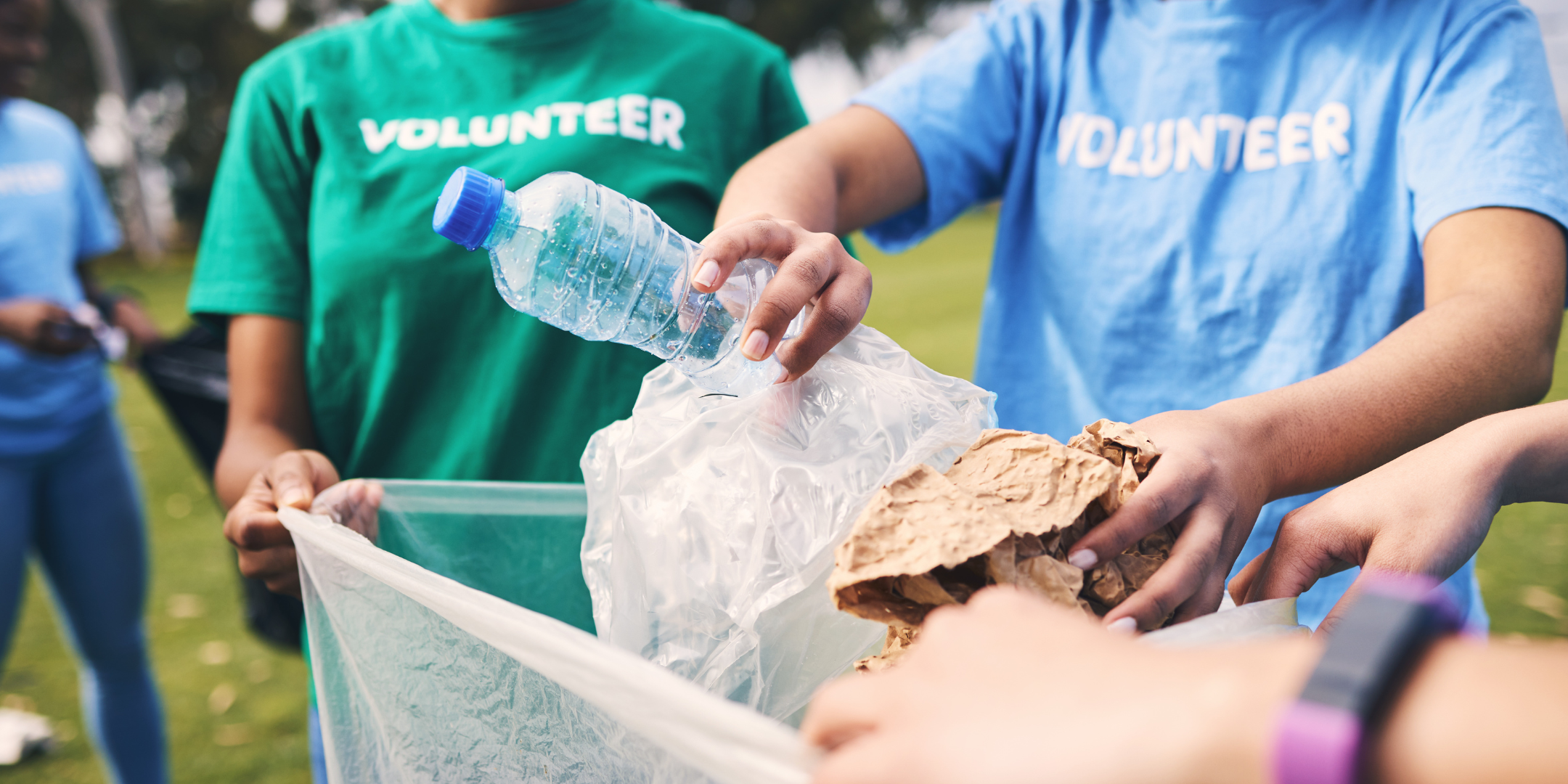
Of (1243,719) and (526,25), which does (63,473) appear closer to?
(526,25)

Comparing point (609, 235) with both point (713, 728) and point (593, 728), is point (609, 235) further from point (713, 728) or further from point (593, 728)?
point (713, 728)

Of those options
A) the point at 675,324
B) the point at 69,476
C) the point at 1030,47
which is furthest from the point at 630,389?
the point at 69,476

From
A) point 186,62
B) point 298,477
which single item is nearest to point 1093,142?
point 298,477

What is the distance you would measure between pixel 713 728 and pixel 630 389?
83cm

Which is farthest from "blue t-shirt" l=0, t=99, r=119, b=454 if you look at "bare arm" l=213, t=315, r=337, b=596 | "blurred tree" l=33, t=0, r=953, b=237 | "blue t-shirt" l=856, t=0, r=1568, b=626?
"blurred tree" l=33, t=0, r=953, b=237

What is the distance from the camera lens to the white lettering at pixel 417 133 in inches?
50.3

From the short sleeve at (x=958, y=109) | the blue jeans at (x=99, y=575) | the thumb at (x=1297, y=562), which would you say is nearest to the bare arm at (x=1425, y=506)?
the thumb at (x=1297, y=562)

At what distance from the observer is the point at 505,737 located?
0.83 metres

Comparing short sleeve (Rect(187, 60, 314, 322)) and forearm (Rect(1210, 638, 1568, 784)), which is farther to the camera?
short sleeve (Rect(187, 60, 314, 322))

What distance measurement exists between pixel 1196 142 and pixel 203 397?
72.3 inches

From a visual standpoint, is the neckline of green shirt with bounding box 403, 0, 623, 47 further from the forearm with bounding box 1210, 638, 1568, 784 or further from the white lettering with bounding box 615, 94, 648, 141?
the forearm with bounding box 1210, 638, 1568, 784

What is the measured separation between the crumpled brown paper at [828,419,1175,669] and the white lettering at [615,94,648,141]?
0.74m

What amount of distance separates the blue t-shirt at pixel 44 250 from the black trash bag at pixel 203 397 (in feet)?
1.71

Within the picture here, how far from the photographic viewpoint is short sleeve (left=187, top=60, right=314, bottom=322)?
1263 mm
